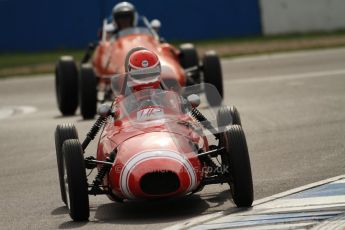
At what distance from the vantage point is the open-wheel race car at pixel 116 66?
647 inches

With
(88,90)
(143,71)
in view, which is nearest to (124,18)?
(88,90)

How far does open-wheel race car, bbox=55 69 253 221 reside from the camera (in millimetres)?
8242

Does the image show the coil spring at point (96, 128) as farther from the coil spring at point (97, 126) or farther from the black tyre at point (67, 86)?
the black tyre at point (67, 86)

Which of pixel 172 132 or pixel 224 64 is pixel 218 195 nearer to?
pixel 172 132

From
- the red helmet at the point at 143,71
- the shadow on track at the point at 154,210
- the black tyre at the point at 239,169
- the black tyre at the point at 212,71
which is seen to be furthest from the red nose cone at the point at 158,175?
the black tyre at the point at 212,71

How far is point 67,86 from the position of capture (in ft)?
57.2

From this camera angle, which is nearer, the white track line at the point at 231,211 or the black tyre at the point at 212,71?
the white track line at the point at 231,211

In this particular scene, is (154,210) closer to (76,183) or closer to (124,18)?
(76,183)

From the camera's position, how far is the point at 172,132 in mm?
8820

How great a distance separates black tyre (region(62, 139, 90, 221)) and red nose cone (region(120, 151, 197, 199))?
0.32 metres

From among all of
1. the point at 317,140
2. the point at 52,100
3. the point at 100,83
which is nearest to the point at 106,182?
the point at 317,140

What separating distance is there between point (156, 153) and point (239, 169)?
0.64m

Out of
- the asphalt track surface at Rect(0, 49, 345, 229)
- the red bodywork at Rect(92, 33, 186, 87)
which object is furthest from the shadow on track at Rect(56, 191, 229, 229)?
the red bodywork at Rect(92, 33, 186, 87)

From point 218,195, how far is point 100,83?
8571 millimetres
